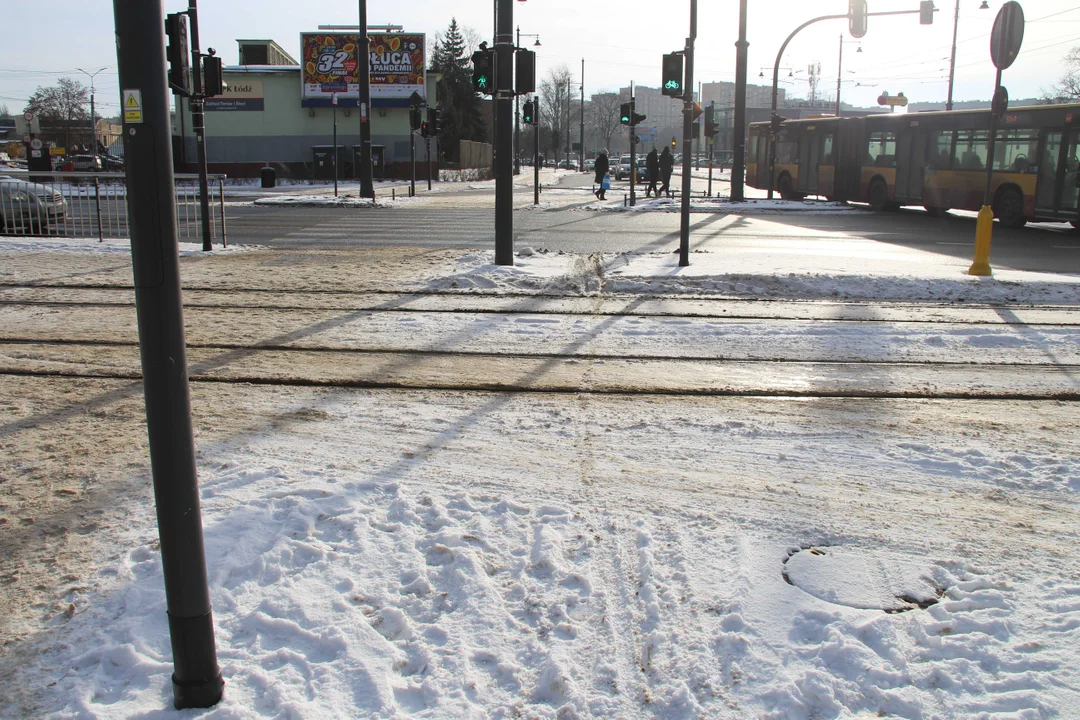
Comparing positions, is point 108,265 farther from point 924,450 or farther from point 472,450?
point 924,450

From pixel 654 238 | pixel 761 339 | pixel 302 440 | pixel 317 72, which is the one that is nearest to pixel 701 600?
pixel 302 440

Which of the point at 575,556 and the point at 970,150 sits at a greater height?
the point at 970,150

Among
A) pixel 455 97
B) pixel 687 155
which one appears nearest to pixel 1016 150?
pixel 687 155

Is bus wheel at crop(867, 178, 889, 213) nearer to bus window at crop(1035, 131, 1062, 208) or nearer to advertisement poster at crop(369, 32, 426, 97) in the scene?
bus window at crop(1035, 131, 1062, 208)

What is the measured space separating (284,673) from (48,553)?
1.46 meters

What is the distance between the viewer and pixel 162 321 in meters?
2.33

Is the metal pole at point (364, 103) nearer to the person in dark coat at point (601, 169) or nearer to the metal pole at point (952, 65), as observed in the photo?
the person in dark coat at point (601, 169)

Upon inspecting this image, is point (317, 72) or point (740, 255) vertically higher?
point (317, 72)

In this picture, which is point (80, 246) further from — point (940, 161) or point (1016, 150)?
point (940, 161)

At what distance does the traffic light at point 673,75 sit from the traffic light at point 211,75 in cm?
669

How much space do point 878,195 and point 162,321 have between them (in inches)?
1129

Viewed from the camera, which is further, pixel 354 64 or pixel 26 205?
pixel 354 64

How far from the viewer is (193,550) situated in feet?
8.36

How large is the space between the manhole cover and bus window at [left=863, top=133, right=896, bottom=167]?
25799mm
